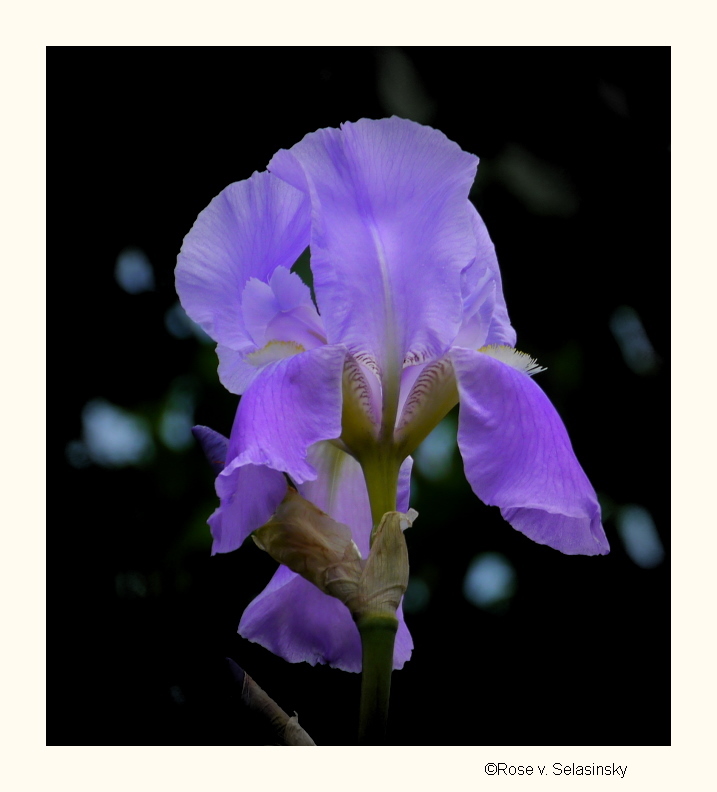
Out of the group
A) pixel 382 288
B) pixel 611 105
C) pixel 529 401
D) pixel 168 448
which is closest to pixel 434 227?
pixel 382 288

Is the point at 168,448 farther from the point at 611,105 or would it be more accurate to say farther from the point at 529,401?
the point at 611,105

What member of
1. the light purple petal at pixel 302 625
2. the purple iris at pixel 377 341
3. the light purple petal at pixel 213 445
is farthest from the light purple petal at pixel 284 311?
the light purple petal at pixel 302 625

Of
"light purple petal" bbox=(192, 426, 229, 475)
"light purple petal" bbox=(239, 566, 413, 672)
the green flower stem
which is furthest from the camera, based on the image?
"light purple petal" bbox=(239, 566, 413, 672)

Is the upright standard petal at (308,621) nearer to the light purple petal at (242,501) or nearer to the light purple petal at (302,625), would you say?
the light purple petal at (302,625)

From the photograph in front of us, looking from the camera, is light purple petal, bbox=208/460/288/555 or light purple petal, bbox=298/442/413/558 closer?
light purple petal, bbox=208/460/288/555

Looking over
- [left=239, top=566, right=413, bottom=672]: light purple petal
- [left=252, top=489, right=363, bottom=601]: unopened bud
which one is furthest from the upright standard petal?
[left=252, top=489, right=363, bottom=601]: unopened bud

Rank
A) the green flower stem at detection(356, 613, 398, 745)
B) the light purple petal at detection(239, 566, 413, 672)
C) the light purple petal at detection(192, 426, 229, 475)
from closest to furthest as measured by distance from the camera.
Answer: the green flower stem at detection(356, 613, 398, 745), the light purple petal at detection(192, 426, 229, 475), the light purple petal at detection(239, 566, 413, 672)

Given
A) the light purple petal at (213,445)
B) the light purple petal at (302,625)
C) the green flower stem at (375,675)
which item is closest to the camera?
the green flower stem at (375,675)

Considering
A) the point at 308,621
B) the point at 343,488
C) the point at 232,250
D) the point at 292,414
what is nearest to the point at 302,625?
the point at 308,621

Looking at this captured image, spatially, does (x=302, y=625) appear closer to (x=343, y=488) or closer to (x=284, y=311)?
(x=343, y=488)

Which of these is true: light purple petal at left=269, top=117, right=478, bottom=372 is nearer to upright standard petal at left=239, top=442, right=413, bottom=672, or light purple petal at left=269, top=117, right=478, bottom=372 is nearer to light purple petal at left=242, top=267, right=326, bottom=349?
light purple petal at left=242, top=267, right=326, bottom=349
